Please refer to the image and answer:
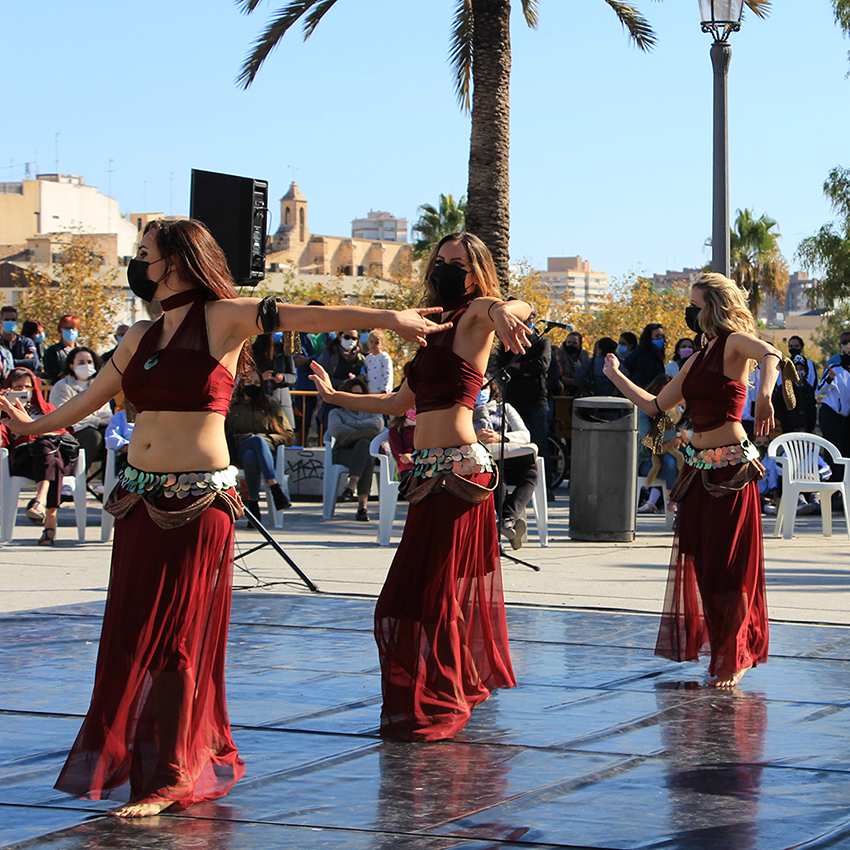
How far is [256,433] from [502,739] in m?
7.47

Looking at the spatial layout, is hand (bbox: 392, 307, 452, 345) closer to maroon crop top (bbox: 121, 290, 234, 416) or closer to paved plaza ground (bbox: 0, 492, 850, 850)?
maroon crop top (bbox: 121, 290, 234, 416)

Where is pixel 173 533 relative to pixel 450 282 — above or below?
below

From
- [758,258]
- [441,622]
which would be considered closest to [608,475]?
[441,622]

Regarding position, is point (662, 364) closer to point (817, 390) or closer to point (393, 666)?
point (817, 390)

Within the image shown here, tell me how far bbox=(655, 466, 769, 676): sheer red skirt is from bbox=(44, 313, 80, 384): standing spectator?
10.2 meters

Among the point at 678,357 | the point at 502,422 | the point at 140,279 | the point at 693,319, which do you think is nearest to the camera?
the point at 140,279

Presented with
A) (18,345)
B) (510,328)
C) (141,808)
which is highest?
(18,345)

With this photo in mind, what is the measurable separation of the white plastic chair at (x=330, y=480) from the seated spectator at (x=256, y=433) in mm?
1067

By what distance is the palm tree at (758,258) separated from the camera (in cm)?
6044

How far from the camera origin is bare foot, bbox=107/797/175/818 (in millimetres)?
3961

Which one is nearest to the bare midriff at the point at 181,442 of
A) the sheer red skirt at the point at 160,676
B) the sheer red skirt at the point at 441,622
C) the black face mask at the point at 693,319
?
the sheer red skirt at the point at 160,676

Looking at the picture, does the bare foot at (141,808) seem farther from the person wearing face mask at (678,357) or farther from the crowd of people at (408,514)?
the person wearing face mask at (678,357)

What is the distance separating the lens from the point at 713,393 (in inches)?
252

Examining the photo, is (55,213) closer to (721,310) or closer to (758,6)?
(758,6)
